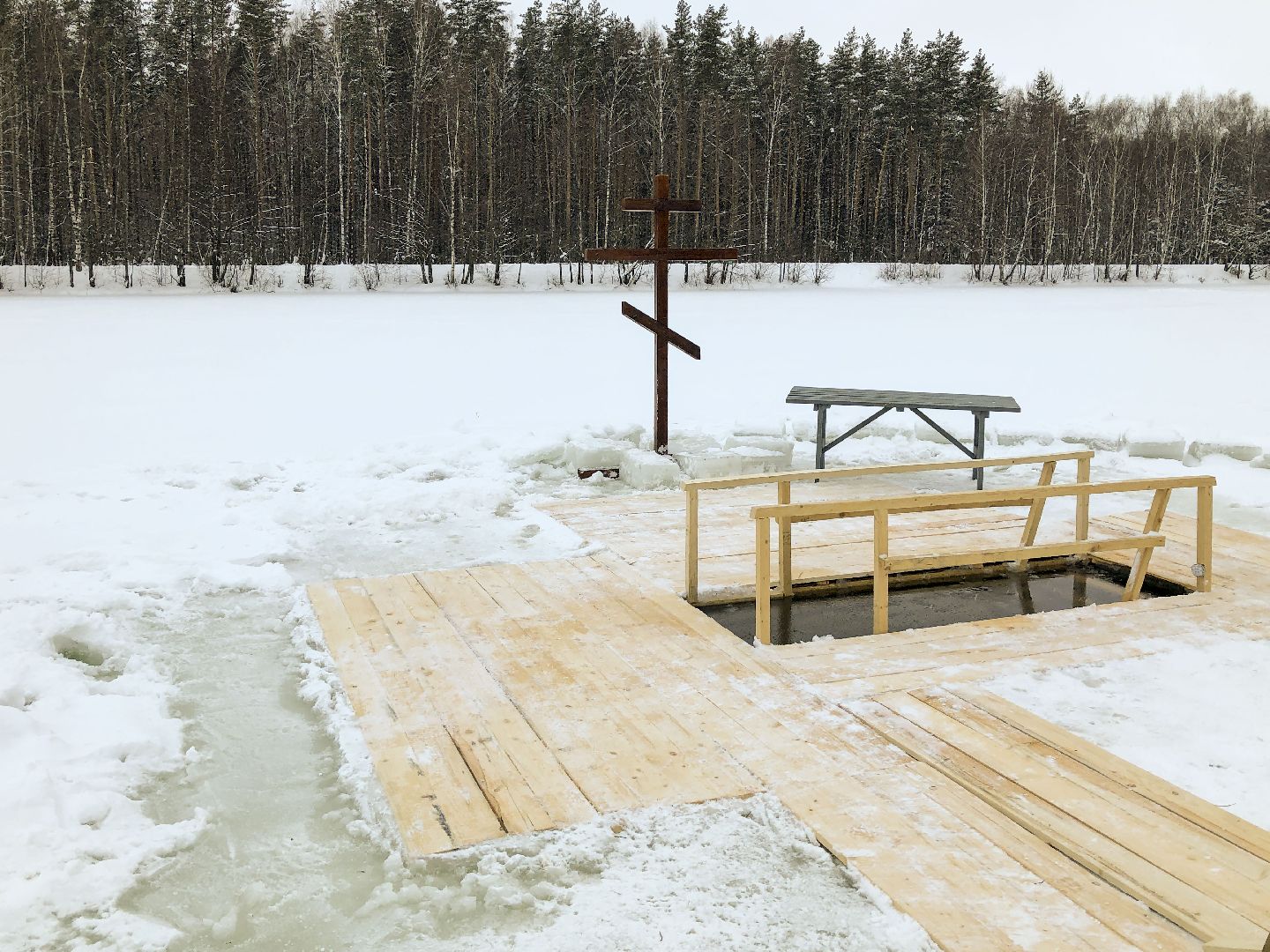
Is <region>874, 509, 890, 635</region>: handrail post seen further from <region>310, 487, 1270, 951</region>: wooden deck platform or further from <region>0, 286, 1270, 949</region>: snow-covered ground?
<region>0, 286, 1270, 949</region>: snow-covered ground

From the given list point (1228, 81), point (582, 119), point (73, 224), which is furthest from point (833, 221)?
point (1228, 81)

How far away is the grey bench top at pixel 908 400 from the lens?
7.50 meters

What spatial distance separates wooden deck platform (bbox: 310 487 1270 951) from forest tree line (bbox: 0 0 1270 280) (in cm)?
2568

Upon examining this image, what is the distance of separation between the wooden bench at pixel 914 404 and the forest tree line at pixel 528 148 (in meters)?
22.6

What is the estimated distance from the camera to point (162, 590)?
510 cm

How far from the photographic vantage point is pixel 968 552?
463 centimetres

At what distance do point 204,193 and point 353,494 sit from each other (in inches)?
1034

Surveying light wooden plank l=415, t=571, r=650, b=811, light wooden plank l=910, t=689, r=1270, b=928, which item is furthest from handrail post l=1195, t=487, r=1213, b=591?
light wooden plank l=415, t=571, r=650, b=811

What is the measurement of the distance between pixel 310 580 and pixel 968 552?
130 inches

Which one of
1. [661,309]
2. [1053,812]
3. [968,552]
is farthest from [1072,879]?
[661,309]

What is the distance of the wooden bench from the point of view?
7.51m

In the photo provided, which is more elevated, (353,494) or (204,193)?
(204,193)

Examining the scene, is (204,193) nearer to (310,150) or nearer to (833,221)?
(310,150)

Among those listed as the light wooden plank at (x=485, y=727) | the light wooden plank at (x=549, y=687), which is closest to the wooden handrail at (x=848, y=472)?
the light wooden plank at (x=549, y=687)
